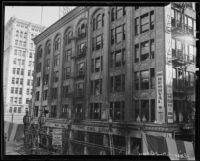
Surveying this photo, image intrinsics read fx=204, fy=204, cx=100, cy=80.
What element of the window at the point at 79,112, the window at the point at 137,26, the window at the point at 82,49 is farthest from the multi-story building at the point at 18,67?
the window at the point at 137,26

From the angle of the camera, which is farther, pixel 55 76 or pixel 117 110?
pixel 55 76

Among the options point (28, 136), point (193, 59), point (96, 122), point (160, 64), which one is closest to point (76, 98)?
point (96, 122)

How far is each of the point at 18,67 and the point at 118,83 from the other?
5917 millimetres

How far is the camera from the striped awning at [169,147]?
9241mm

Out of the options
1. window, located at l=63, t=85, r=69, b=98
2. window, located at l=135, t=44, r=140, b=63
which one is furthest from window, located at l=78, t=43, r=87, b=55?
window, located at l=135, t=44, r=140, b=63

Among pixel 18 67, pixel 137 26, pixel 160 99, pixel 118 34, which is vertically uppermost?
pixel 137 26

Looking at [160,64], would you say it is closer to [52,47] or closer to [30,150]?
[52,47]

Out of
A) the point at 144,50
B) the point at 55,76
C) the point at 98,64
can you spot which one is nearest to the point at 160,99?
the point at 144,50

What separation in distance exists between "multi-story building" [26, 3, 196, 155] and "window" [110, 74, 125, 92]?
2.4 inches

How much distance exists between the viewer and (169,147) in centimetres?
979

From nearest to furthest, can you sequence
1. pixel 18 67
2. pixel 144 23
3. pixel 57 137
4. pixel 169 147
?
1. pixel 169 147
2. pixel 18 67
3. pixel 57 137
4. pixel 144 23

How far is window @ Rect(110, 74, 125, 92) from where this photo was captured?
41.1 ft

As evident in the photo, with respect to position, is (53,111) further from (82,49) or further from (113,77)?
(82,49)

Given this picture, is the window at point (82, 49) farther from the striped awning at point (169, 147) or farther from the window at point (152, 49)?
the striped awning at point (169, 147)
